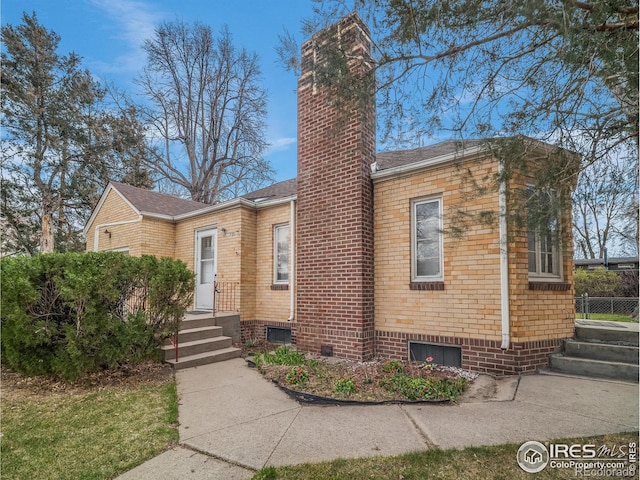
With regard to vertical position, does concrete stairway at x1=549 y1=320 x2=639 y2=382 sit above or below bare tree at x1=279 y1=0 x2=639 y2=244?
below

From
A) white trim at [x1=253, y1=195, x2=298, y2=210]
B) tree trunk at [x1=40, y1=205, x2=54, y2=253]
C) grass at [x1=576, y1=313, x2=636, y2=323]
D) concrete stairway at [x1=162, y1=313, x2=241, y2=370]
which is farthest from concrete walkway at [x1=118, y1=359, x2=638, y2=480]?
tree trunk at [x1=40, y1=205, x2=54, y2=253]

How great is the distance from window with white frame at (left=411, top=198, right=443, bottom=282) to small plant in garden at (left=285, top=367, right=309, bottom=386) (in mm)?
2580

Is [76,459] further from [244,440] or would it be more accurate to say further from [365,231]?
[365,231]

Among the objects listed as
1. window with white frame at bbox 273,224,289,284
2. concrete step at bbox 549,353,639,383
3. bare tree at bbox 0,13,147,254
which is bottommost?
concrete step at bbox 549,353,639,383

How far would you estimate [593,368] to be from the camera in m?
4.86

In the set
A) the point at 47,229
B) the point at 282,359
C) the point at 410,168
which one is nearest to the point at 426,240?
the point at 410,168

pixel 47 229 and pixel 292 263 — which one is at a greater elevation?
pixel 47 229

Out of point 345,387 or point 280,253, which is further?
point 280,253

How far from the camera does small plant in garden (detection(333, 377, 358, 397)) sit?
428 cm

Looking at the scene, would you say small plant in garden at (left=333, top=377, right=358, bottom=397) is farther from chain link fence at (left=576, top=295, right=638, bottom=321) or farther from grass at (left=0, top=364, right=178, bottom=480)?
chain link fence at (left=576, top=295, right=638, bottom=321)

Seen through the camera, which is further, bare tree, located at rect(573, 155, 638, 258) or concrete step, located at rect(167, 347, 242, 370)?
concrete step, located at rect(167, 347, 242, 370)

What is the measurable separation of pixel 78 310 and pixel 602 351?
7807 millimetres

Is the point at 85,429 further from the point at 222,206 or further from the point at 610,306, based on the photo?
the point at 610,306

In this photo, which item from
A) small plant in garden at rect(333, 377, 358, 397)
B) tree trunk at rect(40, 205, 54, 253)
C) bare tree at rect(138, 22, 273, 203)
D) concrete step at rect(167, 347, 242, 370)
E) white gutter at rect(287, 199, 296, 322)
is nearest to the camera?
small plant in garden at rect(333, 377, 358, 397)
